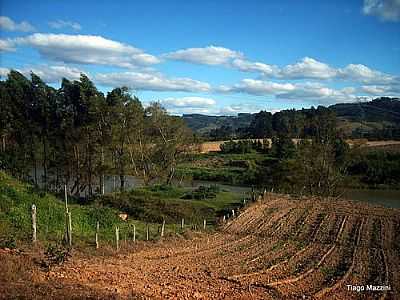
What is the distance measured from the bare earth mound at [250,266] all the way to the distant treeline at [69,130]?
15842 mm

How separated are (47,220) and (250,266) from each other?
9733 millimetres

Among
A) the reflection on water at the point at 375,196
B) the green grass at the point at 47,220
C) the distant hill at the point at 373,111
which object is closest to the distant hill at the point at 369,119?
the distant hill at the point at 373,111

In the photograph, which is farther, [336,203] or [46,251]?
[336,203]

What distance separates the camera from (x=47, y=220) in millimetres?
19516

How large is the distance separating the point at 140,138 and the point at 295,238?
21.9 meters

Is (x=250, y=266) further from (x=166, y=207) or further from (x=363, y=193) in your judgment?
(x=363, y=193)

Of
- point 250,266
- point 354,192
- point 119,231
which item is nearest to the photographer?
point 250,266

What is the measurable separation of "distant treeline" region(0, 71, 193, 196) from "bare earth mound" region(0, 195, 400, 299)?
1584 cm

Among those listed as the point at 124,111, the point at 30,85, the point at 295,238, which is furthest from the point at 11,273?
the point at 30,85

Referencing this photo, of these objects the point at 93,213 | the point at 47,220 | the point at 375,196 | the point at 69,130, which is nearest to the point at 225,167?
the point at 375,196

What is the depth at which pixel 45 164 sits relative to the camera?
38.3 m

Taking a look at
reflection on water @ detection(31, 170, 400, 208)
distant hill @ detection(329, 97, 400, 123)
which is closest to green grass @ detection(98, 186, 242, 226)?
reflection on water @ detection(31, 170, 400, 208)

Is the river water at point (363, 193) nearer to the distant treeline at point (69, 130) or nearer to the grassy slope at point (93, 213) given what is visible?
the distant treeline at point (69, 130)

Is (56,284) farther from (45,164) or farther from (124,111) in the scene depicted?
(45,164)
